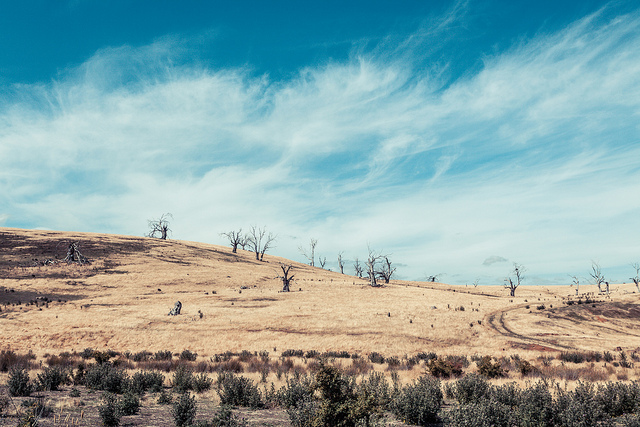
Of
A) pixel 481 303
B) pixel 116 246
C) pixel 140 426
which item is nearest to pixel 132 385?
pixel 140 426

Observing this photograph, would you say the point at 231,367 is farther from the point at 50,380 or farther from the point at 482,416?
the point at 482,416

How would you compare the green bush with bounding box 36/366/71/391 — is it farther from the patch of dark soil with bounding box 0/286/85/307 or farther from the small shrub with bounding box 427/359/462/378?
the patch of dark soil with bounding box 0/286/85/307

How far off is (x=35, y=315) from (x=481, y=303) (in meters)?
51.8

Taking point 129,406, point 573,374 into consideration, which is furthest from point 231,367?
point 573,374

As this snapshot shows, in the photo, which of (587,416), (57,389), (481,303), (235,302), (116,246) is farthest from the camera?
(116,246)

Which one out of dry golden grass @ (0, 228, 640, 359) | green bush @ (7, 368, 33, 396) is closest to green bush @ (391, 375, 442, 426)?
green bush @ (7, 368, 33, 396)

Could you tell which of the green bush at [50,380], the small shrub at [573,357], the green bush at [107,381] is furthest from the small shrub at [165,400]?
the small shrub at [573,357]

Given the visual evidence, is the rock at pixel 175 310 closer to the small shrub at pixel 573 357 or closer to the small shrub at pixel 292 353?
the small shrub at pixel 292 353

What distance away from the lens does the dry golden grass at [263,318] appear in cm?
3164

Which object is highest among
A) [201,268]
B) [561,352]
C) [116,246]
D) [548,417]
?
[116,246]

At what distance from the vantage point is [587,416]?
30.5ft

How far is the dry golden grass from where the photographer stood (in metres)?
31.6

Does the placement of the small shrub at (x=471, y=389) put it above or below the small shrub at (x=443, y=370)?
above

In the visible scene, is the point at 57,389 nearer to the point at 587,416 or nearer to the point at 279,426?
the point at 279,426
